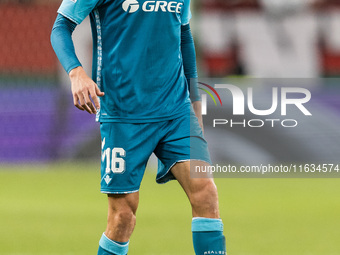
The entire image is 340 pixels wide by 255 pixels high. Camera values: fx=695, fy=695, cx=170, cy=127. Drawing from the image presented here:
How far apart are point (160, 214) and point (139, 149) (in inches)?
170

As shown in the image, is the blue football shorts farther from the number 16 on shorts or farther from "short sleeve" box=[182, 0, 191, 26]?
"short sleeve" box=[182, 0, 191, 26]

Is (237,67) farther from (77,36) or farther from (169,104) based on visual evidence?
(169,104)

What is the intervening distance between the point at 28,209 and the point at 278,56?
6809 millimetres

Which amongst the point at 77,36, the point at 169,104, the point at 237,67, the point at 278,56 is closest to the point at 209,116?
the point at 237,67

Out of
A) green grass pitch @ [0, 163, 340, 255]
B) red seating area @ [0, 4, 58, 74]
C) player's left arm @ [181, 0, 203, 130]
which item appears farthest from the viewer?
red seating area @ [0, 4, 58, 74]

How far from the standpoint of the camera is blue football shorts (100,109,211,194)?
3215mm

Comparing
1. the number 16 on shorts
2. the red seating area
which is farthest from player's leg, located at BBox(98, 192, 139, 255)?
the red seating area

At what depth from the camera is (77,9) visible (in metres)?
3.08

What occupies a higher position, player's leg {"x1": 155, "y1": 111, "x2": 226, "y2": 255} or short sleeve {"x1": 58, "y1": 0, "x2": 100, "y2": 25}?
short sleeve {"x1": 58, "y1": 0, "x2": 100, "y2": 25}

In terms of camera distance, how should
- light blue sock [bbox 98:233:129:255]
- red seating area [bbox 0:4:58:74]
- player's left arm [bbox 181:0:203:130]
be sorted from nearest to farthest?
light blue sock [bbox 98:233:129:255] < player's left arm [bbox 181:0:203:130] < red seating area [bbox 0:4:58:74]

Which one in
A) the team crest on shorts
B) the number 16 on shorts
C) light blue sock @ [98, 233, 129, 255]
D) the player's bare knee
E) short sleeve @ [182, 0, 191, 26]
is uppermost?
short sleeve @ [182, 0, 191, 26]

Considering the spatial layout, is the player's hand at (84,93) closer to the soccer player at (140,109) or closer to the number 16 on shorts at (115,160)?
the soccer player at (140,109)

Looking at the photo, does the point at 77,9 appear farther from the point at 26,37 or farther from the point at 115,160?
the point at 26,37

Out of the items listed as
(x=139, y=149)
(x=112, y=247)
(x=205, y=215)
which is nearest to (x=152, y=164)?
(x=112, y=247)
